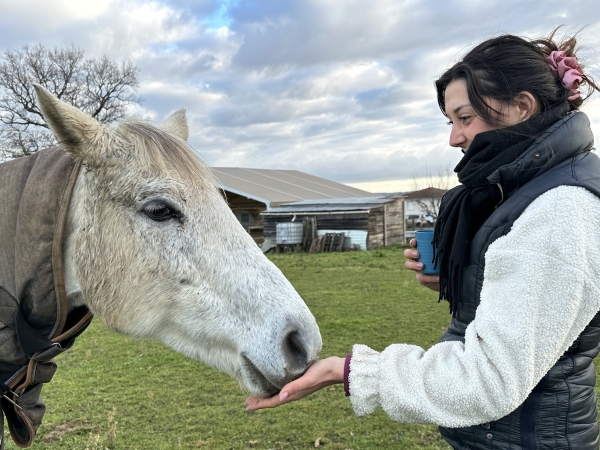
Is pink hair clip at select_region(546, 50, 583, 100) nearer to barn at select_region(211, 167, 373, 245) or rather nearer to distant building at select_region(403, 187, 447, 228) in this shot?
barn at select_region(211, 167, 373, 245)

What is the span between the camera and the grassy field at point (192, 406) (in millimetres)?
4055

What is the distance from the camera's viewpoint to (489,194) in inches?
60.4

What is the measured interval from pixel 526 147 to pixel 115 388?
5.42 meters

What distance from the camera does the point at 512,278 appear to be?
1211 millimetres

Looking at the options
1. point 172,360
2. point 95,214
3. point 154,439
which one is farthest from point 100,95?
point 95,214

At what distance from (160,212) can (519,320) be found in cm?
134

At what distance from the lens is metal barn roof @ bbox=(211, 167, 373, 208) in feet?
79.5

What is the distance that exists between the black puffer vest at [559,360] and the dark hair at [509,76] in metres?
0.12

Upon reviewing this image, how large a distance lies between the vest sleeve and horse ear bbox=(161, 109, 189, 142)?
174 centimetres

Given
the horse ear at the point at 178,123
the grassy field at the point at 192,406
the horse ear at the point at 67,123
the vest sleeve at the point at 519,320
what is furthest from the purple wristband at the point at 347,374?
the grassy field at the point at 192,406

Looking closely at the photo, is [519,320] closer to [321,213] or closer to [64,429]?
[64,429]

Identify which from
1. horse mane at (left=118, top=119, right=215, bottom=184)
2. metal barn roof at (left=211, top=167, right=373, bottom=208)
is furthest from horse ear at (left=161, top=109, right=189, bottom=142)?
metal barn roof at (left=211, top=167, right=373, bottom=208)

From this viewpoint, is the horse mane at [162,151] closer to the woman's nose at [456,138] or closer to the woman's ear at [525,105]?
the woman's nose at [456,138]

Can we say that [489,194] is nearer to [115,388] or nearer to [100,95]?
[115,388]
